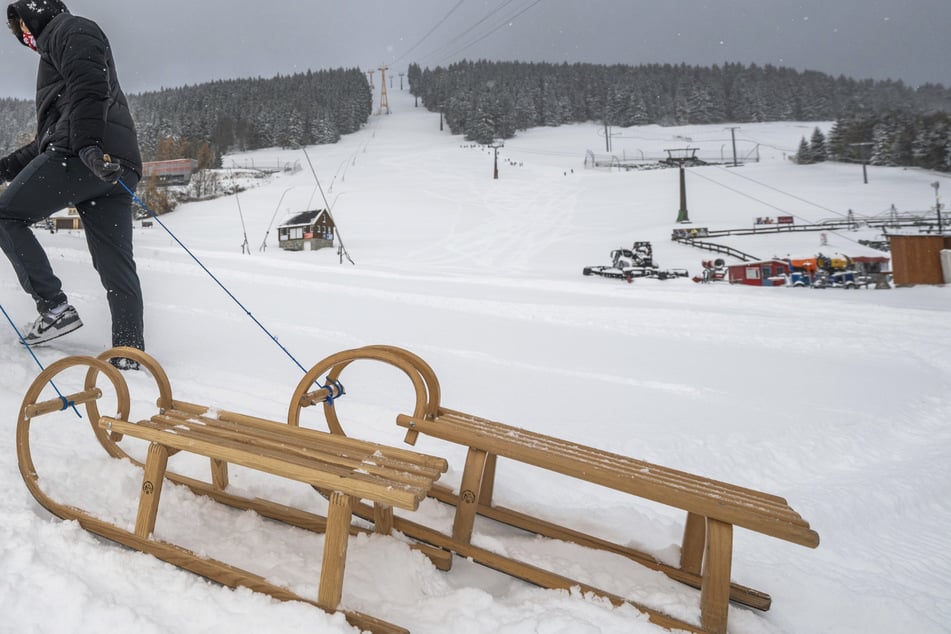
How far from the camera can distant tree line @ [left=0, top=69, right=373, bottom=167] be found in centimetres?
6819

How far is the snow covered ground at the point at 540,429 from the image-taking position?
165 centimetres

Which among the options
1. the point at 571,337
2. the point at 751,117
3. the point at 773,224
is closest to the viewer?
the point at 571,337

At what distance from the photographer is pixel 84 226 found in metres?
3.41

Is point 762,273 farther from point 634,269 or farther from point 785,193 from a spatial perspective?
point 785,193

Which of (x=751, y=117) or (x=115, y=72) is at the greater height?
(x=751, y=117)

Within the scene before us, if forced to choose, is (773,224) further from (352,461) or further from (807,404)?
(352,461)

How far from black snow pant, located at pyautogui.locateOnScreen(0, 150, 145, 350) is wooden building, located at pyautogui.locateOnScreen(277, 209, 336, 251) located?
24014mm

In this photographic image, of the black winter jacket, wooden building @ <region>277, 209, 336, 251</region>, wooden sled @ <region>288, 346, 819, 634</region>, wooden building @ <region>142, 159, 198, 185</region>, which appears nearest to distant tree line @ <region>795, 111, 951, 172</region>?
wooden building @ <region>277, 209, 336, 251</region>

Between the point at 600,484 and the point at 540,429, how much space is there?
1903 millimetres

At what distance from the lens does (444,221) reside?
96.5 feet

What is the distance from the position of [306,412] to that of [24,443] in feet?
4.82

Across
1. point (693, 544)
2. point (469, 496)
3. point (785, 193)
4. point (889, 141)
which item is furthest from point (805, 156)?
point (469, 496)

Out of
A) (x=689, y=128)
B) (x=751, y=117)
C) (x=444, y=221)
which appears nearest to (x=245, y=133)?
(x=444, y=221)

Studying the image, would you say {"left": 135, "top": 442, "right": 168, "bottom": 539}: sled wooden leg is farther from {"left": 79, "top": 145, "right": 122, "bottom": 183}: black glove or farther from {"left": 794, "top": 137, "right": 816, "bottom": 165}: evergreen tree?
{"left": 794, "top": 137, "right": 816, "bottom": 165}: evergreen tree
